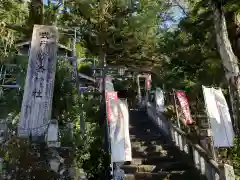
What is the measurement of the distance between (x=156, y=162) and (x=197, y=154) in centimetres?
145

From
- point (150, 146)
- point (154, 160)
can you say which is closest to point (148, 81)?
point (150, 146)

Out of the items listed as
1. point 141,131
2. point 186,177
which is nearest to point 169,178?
point 186,177

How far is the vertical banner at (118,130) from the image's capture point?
24.7 ft

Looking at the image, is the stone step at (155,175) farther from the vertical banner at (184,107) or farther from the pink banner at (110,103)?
the vertical banner at (184,107)

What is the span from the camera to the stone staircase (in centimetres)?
835

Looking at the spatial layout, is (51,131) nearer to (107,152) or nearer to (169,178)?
(107,152)

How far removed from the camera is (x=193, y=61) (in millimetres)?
12547

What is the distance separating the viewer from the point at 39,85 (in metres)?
8.20

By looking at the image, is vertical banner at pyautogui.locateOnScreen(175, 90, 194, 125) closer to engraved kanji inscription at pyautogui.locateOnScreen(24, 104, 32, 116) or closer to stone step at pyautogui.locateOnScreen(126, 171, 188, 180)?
stone step at pyautogui.locateOnScreen(126, 171, 188, 180)

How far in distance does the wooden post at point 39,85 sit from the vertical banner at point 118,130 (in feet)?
5.43

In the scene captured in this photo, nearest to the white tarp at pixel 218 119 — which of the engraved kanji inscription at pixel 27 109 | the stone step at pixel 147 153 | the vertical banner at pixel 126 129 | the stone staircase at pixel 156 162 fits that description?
the stone staircase at pixel 156 162

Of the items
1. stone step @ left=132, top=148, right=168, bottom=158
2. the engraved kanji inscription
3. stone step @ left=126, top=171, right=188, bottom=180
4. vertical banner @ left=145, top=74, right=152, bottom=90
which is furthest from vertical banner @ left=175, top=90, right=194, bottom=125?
vertical banner @ left=145, top=74, right=152, bottom=90

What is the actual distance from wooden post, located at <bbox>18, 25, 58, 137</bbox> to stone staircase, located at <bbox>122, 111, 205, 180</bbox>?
288 cm

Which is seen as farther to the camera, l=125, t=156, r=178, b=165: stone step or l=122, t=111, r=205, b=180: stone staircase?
l=125, t=156, r=178, b=165: stone step
